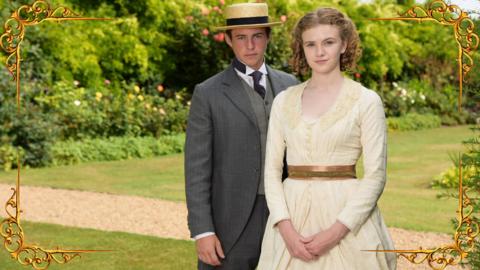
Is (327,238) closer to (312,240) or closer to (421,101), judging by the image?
(312,240)

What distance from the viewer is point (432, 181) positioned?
431 inches

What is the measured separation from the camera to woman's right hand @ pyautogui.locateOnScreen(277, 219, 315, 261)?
9.66 feet

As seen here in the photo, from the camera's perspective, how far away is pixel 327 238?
292 centimetres

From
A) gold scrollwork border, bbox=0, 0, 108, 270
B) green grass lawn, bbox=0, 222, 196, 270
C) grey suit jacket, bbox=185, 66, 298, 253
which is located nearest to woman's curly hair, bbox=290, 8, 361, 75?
grey suit jacket, bbox=185, 66, 298, 253

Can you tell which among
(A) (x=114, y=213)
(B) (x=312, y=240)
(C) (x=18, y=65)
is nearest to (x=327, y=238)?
(B) (x=312, y=240)

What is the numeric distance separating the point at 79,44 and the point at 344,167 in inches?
505

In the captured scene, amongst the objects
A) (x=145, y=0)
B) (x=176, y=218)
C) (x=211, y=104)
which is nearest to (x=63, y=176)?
(x=176, y=218)

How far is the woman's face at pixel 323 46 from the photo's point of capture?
2.93 m

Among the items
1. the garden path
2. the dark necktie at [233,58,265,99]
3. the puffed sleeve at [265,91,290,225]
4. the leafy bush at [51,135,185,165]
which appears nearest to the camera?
the puffed sleeve at [265,91,290,225]

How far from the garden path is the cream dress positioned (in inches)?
155

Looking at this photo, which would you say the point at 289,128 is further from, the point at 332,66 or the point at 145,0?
the point at 145,0

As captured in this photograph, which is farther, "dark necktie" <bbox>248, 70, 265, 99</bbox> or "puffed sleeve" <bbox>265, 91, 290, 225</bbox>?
"dark necktie" <bbox>248, 70, 265, 99</bbox>

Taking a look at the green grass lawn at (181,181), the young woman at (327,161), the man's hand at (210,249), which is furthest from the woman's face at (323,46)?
the green grass lawn at (181,181)

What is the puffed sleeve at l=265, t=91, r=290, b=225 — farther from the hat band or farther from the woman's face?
the hat band
